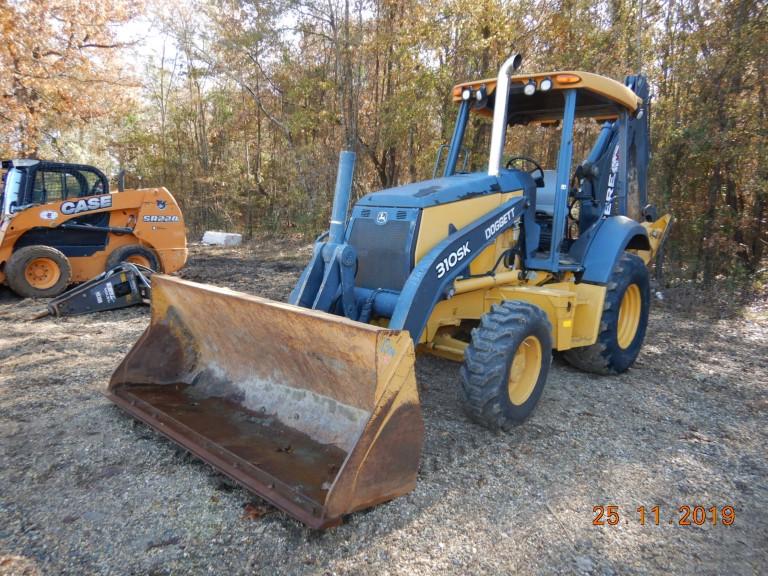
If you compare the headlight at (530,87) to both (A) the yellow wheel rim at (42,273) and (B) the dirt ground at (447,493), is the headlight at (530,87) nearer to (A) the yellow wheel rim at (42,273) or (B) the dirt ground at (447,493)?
(B) the dirt ground at (447,493)

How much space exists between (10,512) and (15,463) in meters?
0.56

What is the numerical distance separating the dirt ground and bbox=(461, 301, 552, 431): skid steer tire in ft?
0.70

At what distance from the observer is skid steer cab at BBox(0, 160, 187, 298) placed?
8047 millimetres

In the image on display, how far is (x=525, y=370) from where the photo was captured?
152 inches

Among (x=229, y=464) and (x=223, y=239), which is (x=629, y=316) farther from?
(x=223, y=239)

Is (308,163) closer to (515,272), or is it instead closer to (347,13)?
(347,13)

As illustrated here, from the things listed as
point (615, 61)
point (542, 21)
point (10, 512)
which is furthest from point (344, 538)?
point (542, 21)

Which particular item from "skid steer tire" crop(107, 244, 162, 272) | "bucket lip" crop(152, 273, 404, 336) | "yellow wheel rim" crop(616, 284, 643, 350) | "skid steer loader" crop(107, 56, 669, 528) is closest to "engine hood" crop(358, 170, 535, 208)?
"skid steer loader" crop(107, 56, 669, 528)

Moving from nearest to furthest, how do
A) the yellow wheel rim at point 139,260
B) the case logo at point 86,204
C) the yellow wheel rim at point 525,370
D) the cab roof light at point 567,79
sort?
1. the yellow wheel rim at point 525,370
2. the cab roof light at point 567,79
3. the case logo at point 86,204
4. the yellow wheel rim at point 139,260

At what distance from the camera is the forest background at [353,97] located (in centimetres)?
912

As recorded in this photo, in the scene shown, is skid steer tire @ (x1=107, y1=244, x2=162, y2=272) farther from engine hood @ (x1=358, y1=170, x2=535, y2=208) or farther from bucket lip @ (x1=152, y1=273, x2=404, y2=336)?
engine hood @ (x1=358, y1=170, x2=535, y2=208)
